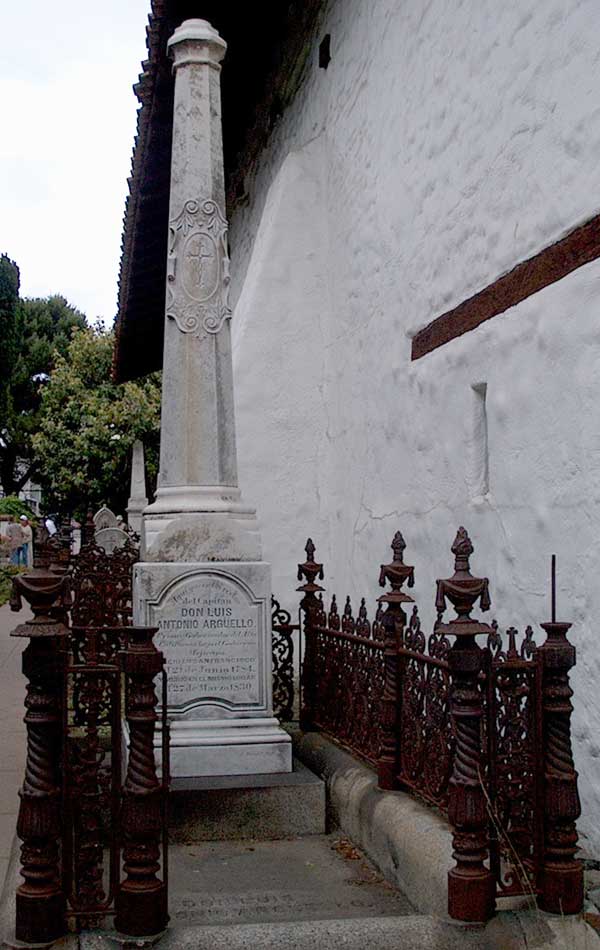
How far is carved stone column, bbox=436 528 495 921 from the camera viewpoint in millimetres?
3484

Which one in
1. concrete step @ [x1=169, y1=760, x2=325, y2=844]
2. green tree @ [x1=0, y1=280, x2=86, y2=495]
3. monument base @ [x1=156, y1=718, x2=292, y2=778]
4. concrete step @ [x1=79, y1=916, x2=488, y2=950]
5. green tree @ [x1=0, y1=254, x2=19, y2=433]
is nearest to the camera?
concrete step @ [x1=79, y1=916, x2=488, y2=950]

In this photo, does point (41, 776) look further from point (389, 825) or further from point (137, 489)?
point (137, 489)

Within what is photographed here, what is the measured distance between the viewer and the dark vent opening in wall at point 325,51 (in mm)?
9547

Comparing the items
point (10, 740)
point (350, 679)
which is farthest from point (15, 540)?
point (350, 679)

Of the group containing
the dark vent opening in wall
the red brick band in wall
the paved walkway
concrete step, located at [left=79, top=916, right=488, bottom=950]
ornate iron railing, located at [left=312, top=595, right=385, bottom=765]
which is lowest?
the paved walkway

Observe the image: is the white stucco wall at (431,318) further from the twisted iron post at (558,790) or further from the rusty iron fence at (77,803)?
the rusty iron fence at (77,803)

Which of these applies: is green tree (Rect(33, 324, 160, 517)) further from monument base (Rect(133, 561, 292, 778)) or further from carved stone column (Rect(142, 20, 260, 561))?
monument base (Rect(133, 561, 292, 778))

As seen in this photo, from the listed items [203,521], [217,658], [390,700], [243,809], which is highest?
[203,521]

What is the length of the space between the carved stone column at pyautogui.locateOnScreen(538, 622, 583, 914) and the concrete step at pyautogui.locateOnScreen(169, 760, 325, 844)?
6.26 ft

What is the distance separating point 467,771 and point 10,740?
192 inches

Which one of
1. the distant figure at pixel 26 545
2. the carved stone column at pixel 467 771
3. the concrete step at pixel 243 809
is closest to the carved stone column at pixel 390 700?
the concrete step at pixel 243 809

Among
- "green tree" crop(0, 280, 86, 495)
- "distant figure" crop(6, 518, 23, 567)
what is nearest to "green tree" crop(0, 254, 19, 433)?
"distant figure" crop(6, 518, 23, 567)

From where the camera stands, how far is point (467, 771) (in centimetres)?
356

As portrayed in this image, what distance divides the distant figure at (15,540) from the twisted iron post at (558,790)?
21.5 meters
